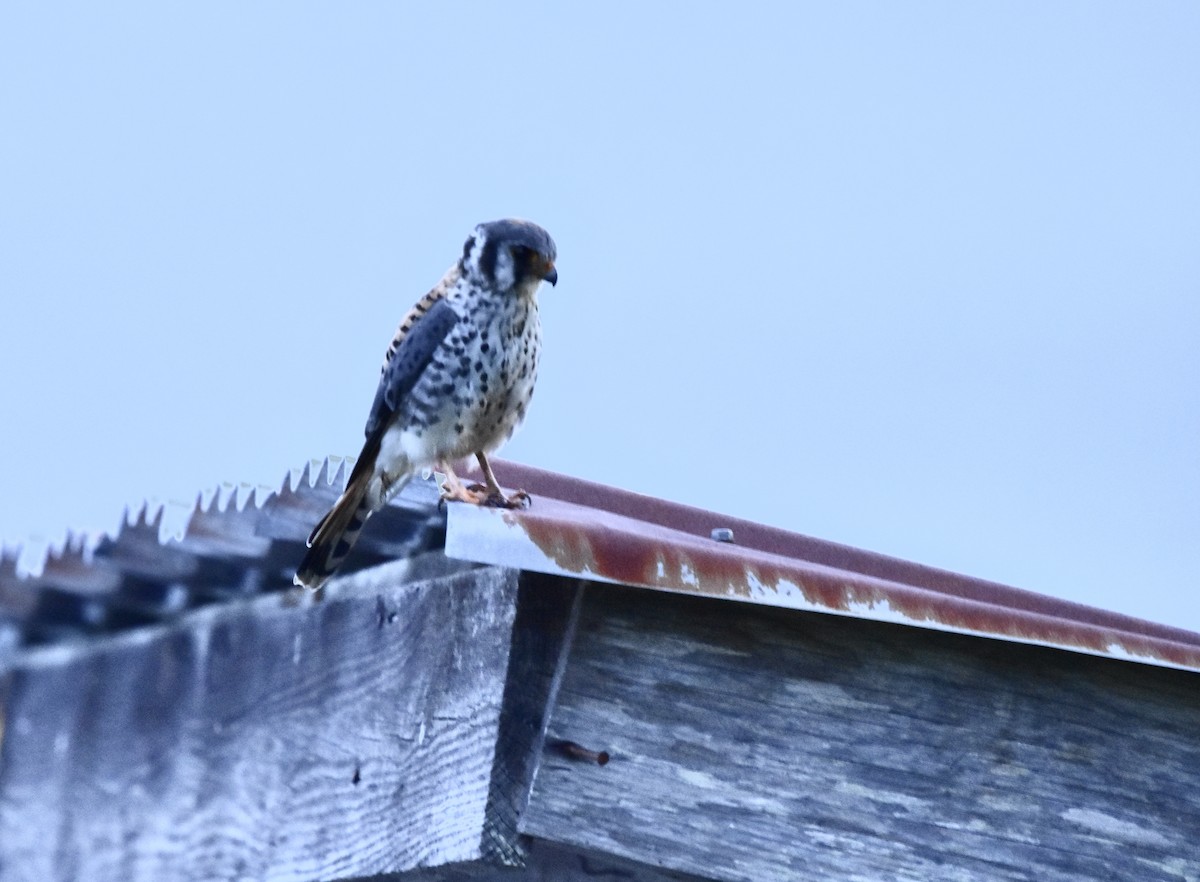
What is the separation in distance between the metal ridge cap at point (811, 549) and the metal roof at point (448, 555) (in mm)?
327

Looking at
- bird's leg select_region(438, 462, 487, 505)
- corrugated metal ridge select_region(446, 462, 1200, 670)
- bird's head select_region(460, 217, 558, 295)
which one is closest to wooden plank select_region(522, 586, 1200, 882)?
corrugated metal ridge select_region(446, 462, 1200, 670)

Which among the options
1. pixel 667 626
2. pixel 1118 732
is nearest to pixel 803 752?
pixel 667 626

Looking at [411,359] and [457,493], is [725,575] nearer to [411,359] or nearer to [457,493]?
[457,493]

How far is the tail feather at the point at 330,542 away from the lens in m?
2.34

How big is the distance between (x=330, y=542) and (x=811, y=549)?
1.11 meters

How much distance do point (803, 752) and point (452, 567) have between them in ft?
1.88

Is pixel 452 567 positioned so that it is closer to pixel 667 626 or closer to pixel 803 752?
pixel 667 626

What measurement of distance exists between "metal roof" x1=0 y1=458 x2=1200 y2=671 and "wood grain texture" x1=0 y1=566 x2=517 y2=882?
0.34 feet

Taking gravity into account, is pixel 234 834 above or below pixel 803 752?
below

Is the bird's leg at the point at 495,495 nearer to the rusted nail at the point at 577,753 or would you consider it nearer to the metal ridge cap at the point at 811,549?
the metal ridge cap at the point at 811,549

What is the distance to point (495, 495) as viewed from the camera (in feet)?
9.00

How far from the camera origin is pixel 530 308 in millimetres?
3279

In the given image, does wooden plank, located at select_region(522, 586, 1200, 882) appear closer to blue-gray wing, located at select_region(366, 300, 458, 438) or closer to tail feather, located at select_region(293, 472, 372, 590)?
tail feather, located at select_region(293, 472, 372, 590)

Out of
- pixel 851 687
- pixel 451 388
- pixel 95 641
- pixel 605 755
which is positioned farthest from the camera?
pixel 451 388
